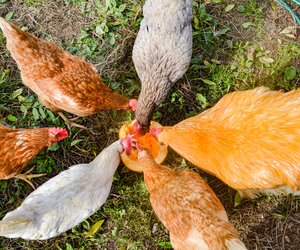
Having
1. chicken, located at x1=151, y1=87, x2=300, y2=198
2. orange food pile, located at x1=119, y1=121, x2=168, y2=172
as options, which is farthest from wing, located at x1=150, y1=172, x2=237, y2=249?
orange food pile, located at x1=119, y1=121, x2=168, y2=172

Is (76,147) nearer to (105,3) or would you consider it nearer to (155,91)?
(155,91)

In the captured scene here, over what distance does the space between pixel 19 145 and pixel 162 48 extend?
1.36m

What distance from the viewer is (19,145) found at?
3.49 m

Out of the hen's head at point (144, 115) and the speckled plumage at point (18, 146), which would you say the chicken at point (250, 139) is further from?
the speckled plumage at point (18, 146)

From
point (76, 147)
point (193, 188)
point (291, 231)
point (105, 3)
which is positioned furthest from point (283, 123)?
point (105, 3)

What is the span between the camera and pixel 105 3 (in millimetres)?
4371

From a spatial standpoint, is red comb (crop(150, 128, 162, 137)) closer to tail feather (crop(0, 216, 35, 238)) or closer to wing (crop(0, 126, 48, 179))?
wing (crop(0, 126, 48, 179))

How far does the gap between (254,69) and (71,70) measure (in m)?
1.79

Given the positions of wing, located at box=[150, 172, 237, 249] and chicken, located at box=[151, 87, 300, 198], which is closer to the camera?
wing, located at box=[150, 172, 237, 249]

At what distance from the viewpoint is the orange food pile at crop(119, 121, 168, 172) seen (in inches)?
148

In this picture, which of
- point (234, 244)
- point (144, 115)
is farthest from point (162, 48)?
point (234, 244)

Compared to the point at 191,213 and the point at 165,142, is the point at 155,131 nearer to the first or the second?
the point at 165,142

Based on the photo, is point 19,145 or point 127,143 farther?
point 127,143

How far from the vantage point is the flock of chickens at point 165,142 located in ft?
9.93
